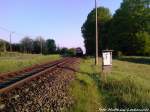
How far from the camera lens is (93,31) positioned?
104750 mm

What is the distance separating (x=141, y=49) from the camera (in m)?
80.8

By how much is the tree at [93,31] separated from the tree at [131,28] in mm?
8470

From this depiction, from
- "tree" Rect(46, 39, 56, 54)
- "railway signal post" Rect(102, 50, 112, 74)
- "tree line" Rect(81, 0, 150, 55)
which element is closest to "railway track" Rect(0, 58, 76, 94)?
"railway signal post" Rect(102, 50, 112, 74)

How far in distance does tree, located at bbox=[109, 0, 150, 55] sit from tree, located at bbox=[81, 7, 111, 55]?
8.47 metres

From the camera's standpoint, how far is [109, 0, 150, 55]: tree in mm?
81375

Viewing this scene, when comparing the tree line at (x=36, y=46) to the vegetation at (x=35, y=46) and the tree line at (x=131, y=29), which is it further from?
the tree line at (x=131, y=29)

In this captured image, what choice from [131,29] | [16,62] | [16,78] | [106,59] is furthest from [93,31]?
[16,78]

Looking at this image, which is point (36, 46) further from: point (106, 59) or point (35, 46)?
point (106, 59)

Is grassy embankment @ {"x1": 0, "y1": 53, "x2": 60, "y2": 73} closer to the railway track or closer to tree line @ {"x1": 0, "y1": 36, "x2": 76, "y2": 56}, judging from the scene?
the railway track

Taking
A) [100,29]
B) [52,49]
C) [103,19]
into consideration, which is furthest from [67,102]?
[52,49]

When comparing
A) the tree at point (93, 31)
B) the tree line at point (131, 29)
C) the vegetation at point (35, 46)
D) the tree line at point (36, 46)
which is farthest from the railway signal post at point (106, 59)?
the vegetation at point (35, 46)

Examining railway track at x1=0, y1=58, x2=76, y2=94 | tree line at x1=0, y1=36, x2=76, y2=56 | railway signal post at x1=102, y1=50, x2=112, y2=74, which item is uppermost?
tree line at x1=0, y1=36, x2=76, y2=56

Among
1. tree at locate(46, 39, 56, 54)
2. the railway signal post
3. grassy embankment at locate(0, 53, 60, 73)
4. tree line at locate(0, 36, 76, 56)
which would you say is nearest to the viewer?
the railway signal post

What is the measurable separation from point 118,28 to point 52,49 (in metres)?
79.1
